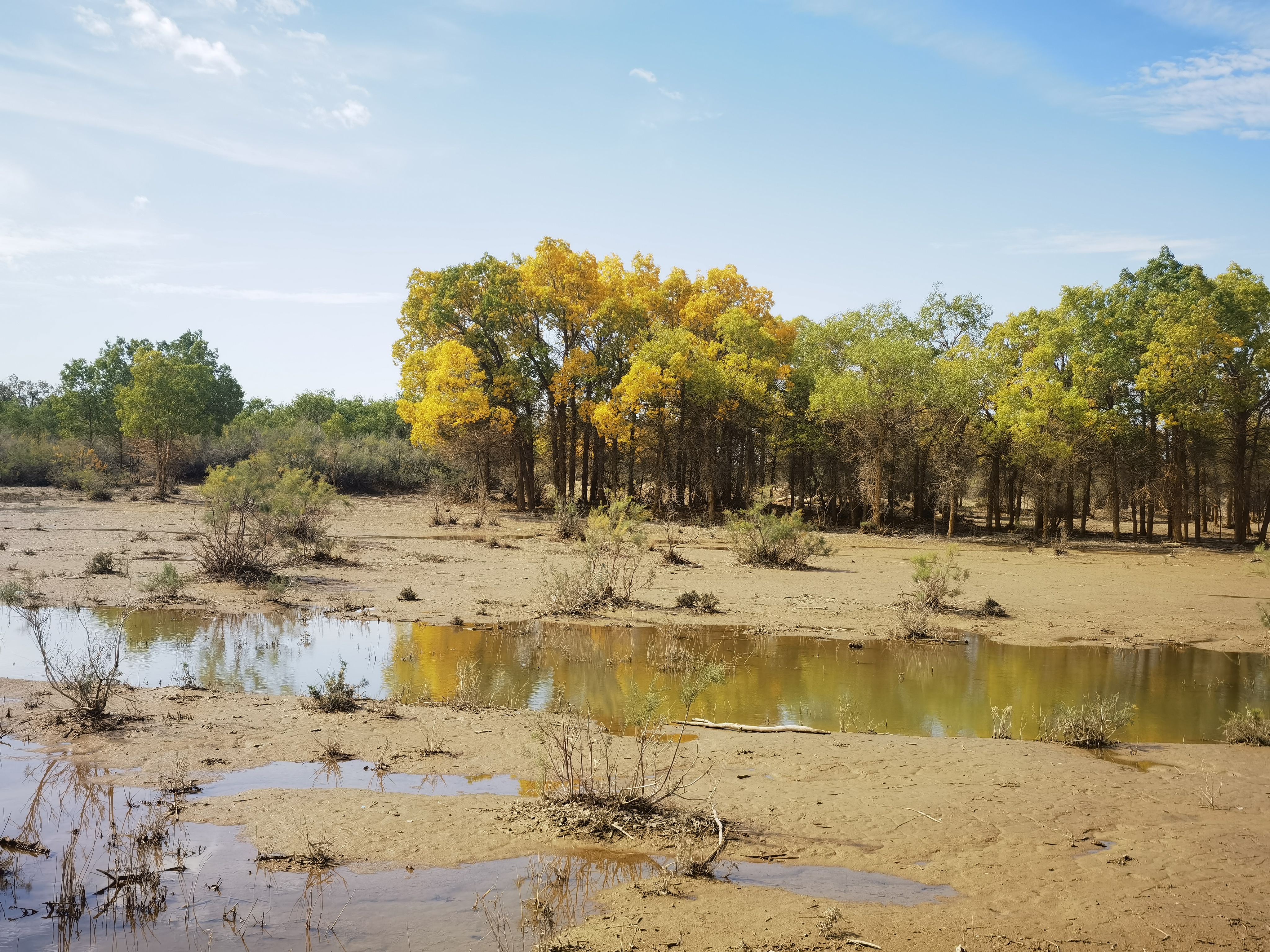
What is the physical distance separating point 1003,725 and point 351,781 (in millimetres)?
6507

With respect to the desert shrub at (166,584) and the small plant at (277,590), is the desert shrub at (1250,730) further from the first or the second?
the desert shrub at (166,584)

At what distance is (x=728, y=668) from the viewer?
39.2 ft

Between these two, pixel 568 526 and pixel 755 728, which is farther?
pixel 568 526

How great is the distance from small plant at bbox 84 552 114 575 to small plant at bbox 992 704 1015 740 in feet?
52.7

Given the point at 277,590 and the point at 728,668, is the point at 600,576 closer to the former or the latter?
the point at 728,668

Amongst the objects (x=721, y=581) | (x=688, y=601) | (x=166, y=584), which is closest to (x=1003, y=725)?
(x=688, y=601)

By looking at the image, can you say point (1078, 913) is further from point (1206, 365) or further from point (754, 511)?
point (1206, 365)

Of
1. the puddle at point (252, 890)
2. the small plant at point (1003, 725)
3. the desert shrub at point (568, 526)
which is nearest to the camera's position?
the puddle at point (252, 890)

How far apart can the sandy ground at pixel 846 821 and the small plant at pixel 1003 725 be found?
0.29 meters

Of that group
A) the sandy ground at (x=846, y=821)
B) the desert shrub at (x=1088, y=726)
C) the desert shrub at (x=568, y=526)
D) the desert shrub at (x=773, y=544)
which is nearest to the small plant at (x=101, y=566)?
the sandy ground at (x=846, y=821)

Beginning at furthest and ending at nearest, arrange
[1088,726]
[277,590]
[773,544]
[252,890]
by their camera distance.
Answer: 1. [773,544]
2. [277,590]
3. [1088,726]
4. [252,890]

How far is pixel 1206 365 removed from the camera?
3166 centimetres

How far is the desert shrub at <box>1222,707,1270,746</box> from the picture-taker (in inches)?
346

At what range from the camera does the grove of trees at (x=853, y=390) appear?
108 ft
